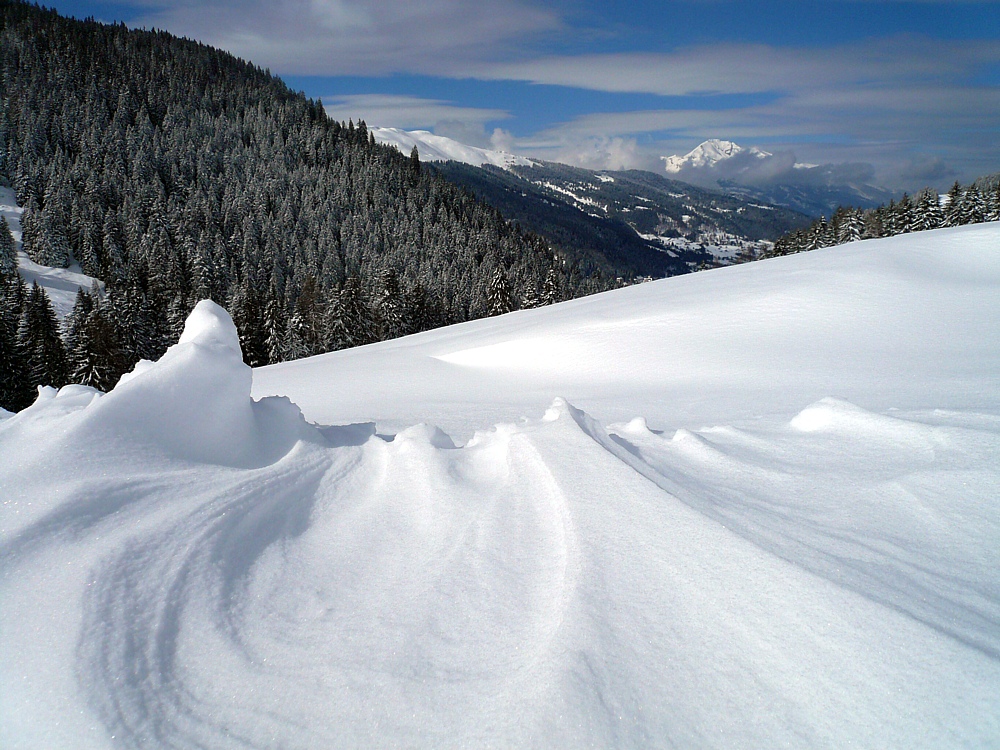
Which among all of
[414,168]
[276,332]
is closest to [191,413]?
[276,332]

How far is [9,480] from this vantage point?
2.76 metres

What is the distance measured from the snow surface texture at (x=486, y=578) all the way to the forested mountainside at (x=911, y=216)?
174ft

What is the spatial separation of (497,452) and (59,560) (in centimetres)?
260

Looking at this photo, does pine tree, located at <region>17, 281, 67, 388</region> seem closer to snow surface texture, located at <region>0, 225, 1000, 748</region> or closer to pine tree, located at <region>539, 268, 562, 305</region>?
snow surface texture, located at <region>0, 225, 1000, 748</region>

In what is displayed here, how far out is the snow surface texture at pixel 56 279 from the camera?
61125 mm

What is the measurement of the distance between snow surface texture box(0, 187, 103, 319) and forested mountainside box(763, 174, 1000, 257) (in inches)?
3292

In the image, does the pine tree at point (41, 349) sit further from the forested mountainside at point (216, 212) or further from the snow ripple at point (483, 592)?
the snow ripple at point (483, 592)

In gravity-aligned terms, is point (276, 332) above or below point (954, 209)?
below

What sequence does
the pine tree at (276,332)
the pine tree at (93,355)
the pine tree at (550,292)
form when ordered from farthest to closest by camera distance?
the pine tree at (550,292), the pine tree at (276,332), the pine tree at (93,355)

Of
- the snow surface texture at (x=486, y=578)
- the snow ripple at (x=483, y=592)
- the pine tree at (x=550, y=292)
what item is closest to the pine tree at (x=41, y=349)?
the snow surface texture at (x=486, y=578)

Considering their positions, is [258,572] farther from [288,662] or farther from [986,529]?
[986,529]

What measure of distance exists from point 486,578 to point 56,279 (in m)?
88.5

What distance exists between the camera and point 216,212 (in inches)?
3701

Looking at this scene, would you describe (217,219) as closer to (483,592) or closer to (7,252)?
(7,252)
